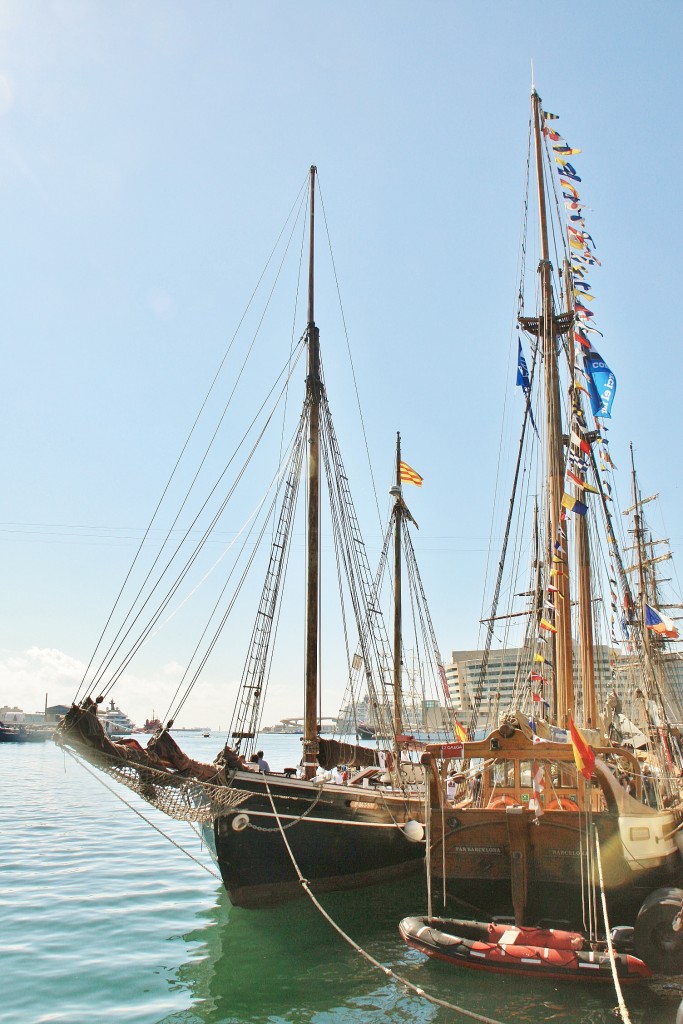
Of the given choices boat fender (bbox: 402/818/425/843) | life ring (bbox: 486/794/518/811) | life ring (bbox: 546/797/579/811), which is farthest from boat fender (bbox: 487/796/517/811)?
boat fender (bbox: 402/818/425/843)

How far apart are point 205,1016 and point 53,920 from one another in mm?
6870

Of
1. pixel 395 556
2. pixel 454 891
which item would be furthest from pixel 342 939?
pixel 395 556

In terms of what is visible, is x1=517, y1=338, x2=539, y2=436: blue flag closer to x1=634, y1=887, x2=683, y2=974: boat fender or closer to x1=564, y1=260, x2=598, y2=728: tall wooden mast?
x1=564, y1=260, x2=598, y2=728: tall wooden mast

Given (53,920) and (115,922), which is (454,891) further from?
(53,920)

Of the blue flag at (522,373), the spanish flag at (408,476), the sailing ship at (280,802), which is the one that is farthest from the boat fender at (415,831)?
the spanish flag at (408,476)

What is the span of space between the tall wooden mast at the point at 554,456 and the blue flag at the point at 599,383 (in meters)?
1.43

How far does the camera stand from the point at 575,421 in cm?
2130

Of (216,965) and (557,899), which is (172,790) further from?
(557,899)

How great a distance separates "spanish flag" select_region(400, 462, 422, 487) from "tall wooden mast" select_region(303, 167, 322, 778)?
13599mm

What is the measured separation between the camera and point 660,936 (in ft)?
40.6

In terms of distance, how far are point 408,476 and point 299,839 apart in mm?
22278

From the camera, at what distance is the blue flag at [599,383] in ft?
70.8

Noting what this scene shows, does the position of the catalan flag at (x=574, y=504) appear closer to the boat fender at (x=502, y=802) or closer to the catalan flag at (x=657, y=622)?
the catalan flag at (x=657, y=622)

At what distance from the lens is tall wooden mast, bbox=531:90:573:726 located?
66.1 ft
